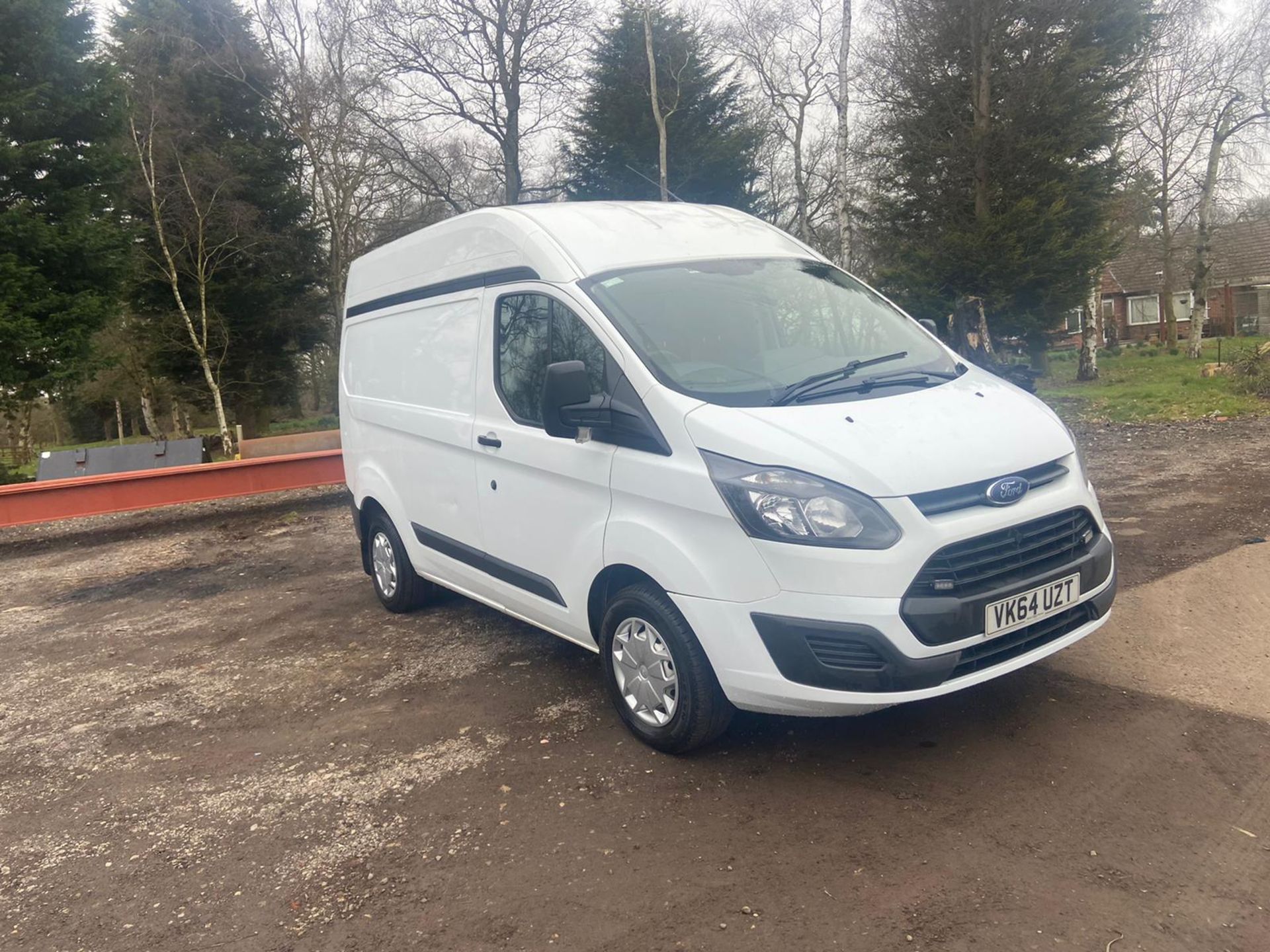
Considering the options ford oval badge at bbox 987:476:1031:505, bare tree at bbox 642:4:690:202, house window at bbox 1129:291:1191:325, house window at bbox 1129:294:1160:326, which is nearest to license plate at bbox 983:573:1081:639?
ford oval badge at bbox 987:476:1031:505

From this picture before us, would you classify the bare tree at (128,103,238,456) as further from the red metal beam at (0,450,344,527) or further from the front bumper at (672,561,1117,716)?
the front bumper at (672,561,1117,716)

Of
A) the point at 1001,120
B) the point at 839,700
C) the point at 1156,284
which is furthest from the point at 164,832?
the point at 1156,284

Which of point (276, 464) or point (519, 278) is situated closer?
point (519, 278)

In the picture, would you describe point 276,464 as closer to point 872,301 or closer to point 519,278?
point 519,278

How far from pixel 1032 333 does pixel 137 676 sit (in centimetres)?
1835

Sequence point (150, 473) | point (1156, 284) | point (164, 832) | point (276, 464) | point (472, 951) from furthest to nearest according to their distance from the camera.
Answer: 1. point (1156, 284)
2. point (276, 464)
3. point (150, 473)
4. point (164, 832)
5. point (472, 951)

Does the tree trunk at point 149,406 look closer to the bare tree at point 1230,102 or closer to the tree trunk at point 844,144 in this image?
the tree trunk at point 844,144

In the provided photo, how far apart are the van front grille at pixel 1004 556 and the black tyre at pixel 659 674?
0.89 metres

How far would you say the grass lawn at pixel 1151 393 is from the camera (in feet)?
47.3

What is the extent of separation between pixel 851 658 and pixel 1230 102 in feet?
105

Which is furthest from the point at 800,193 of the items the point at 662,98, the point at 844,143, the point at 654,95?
the point at 844,143

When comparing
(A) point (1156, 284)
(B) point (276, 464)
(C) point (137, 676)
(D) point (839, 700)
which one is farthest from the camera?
(A) point (1156, 284)

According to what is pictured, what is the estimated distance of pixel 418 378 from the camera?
5.71 m

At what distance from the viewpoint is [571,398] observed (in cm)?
382
